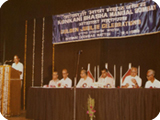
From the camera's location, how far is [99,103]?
4.27 meters

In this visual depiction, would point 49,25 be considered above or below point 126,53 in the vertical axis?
above

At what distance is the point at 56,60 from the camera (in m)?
7.29

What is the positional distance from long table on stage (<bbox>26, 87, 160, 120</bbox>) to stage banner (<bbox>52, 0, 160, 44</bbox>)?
219 centimetres

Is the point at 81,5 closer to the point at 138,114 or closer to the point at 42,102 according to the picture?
the point at 42,102

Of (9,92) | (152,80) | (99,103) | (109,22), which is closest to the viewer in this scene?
(99,103)

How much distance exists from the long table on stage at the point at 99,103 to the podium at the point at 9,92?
677mm

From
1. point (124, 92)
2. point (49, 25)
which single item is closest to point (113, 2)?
point (49, 25)

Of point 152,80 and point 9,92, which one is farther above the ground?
point 152,80

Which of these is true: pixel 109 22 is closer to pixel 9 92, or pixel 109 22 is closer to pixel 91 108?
pixel 91 108

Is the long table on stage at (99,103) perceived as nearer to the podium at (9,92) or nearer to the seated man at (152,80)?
the podium at (9,92)

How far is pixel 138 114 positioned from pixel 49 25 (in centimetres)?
466

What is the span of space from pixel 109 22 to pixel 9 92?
10.4ft

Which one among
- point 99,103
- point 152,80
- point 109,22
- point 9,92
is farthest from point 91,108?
point 109,22

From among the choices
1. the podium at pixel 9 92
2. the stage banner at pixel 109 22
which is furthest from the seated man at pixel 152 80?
the podium at pixel 9 92
